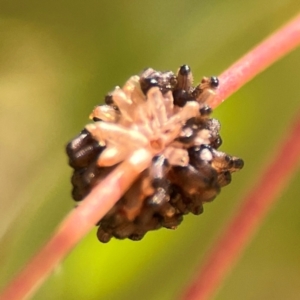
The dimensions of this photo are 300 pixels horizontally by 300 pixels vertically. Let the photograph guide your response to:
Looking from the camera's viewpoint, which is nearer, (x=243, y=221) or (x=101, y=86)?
(x=243, y=221)

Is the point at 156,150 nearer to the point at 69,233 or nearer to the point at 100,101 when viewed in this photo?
the point at 69,233

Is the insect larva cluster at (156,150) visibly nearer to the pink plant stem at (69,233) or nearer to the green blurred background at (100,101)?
the pink plant stem at (69,233)

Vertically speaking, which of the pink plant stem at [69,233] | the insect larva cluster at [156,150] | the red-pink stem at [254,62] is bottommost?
the pink plant stem at [69,233]

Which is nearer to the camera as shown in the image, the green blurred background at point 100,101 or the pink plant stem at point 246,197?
the pink plant stem at point 246,197

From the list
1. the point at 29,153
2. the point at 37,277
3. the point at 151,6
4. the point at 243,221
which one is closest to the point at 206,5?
the point at 151,6

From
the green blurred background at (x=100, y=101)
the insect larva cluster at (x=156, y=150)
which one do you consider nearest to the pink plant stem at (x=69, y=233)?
the insect larva cluster at (x=156, y=150)

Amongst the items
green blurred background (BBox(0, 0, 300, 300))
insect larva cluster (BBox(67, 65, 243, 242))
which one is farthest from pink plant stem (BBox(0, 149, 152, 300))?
green blurred background (BBox(0, 0, 300, 300))

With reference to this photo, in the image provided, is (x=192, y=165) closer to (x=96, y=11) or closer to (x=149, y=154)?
(x=149, y=154)
